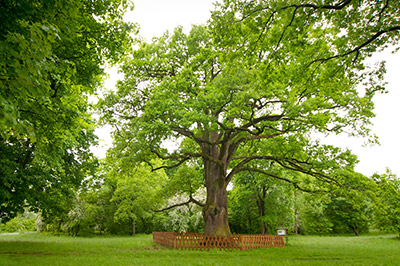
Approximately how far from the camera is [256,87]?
10.7m

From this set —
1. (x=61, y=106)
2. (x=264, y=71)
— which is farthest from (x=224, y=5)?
(x=61, y=106)

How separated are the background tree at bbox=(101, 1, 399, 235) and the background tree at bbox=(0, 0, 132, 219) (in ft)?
11.7

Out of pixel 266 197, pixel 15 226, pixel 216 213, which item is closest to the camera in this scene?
pixel 216 213

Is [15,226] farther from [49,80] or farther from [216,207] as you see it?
[49,80]

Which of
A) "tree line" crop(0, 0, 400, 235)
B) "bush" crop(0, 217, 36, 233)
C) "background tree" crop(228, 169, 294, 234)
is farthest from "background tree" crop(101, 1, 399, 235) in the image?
"bush" crop(0, 217, 36, 233)

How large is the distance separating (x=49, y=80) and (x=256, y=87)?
7424 millimetres

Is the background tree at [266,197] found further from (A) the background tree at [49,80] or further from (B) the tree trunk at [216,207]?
(A) the background tree at [49,80]

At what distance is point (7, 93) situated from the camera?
4.02 m

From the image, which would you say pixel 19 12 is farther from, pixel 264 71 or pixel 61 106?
pixel 264 71

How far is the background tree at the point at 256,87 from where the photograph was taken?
24.2ft

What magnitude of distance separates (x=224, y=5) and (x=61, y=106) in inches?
215

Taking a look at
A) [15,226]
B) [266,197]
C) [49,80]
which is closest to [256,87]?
[49,80]

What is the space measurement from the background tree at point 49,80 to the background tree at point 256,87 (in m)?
3.55

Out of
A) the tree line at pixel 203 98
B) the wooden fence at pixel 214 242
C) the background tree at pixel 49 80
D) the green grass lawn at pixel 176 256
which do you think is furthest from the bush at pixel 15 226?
the wooden fence at pixel 214 242
